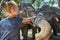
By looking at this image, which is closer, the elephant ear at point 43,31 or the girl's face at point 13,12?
the girl's face at point 13,12

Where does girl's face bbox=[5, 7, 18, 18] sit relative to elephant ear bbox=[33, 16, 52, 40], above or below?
above

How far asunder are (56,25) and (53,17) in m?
0.32

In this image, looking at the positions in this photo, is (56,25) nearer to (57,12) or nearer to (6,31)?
(57,12)

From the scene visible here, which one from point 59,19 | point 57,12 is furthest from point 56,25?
point 57,12

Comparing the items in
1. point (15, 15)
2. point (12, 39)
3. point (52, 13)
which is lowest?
point (12, 39)

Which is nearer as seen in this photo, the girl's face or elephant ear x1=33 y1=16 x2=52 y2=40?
the girl's face

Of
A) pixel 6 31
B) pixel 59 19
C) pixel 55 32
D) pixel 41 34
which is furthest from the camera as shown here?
pixel 55 32

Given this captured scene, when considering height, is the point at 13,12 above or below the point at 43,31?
above

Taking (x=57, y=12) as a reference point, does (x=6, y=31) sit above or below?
below

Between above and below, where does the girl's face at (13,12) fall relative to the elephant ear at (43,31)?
above

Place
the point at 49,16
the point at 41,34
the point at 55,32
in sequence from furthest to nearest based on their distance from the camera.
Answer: the point at 55,32, the point at 49,16, the point at 41,34

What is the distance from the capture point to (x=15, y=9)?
129cm

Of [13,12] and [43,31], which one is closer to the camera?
[13,12]

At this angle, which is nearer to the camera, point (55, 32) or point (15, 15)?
point (15, 15)
